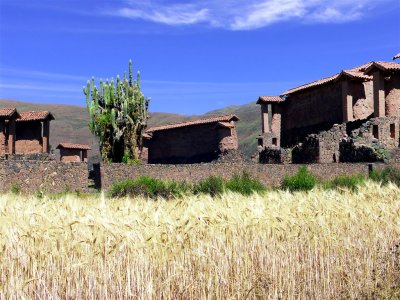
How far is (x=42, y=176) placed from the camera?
24516mm

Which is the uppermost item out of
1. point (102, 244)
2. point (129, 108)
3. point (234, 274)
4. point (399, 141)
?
point (129, 108)

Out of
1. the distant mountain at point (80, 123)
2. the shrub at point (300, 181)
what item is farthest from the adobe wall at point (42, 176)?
the distant mountain at point (80, 123)

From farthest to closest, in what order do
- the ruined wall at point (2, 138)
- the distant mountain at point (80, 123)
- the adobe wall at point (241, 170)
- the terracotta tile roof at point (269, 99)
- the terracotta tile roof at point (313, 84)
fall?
the distant mountain at point (80, 123) < the terracotta tile roof at point (269, 99) < the ruined wall at point (2, 138) < the terracotta tile roof at point (313, 84) < the adobe wall at point (241, 170)

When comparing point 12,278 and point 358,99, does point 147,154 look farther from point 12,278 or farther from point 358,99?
point 12,278

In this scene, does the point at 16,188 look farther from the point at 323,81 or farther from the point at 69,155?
the point at 323,81

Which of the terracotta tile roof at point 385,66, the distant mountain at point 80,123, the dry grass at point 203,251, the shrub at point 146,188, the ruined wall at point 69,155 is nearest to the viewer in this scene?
the dry grass at point 203,251

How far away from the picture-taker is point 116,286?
5.12 m

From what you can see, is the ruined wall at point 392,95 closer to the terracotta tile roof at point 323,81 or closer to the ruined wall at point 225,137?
the terracotta tile roof at point 323,81

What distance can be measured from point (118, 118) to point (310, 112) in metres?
14.1

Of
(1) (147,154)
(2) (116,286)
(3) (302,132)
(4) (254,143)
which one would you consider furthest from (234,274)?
(4) (254,143)

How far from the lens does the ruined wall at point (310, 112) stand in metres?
35.9

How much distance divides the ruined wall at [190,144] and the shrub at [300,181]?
14.2m

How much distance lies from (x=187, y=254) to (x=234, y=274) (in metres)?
0.70

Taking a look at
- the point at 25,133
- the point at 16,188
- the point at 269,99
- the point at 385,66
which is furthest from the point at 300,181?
the point at 25,133
